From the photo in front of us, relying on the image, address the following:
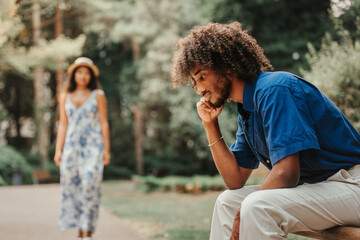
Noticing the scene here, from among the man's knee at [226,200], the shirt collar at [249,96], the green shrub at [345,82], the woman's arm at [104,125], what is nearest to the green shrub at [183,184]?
the green shrub at [345,82]

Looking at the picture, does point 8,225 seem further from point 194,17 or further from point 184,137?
point 184,137

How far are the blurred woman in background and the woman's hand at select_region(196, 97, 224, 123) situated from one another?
115 inches

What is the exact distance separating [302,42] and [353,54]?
8.83 metres

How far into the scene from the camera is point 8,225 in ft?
21.0

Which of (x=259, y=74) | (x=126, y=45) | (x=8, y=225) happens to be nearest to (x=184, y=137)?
(x=126, y=45)

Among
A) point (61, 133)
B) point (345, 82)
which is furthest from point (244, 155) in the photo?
point (61, 133)

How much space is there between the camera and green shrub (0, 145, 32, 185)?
17.4 meters

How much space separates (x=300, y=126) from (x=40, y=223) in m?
5.97

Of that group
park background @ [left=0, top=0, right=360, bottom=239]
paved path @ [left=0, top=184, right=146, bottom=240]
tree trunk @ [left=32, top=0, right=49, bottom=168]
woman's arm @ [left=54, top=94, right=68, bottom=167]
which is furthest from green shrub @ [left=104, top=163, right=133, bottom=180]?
woman's arm @ [left=54, top=94, right=68, bottom=167]

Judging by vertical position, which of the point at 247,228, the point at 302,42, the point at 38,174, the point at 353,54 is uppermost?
the point at 302,42

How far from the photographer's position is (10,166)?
1773 centimetres

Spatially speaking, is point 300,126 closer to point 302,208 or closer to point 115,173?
point 302,208

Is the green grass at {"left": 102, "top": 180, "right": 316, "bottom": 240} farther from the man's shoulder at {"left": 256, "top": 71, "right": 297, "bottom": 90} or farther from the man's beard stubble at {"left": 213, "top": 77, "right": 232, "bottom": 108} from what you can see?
the man's shoulder at {"left": 256, "top": 71, "right": 297, "bottom": 90}

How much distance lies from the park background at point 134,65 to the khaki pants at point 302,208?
6972mm
